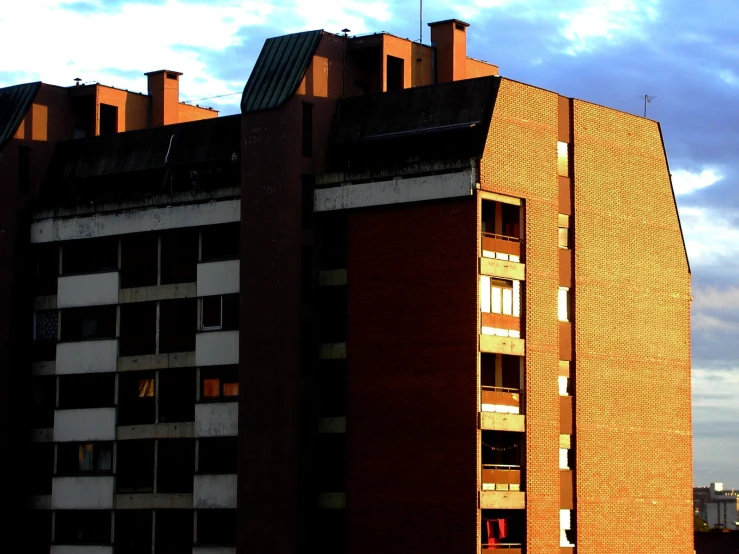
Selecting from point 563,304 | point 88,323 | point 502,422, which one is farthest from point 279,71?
point 502,422

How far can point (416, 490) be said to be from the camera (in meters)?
68.4

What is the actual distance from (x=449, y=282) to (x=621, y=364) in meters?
11.6

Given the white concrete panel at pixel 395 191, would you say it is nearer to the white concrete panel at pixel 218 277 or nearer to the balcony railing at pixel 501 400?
the white concrete panel at pixel 218 277

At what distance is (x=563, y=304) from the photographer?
74.0m

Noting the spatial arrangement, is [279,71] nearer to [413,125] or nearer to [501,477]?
[413,125]

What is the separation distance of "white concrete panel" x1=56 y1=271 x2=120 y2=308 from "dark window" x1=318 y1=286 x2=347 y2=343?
40.3 ft

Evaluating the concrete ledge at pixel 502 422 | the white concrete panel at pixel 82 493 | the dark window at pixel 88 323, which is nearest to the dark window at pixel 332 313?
the concrete ledge at pixel 502 422

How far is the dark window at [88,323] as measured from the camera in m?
80.4

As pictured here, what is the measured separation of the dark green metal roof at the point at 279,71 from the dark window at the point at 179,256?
7397 mm

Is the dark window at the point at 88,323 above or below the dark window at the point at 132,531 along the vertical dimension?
above

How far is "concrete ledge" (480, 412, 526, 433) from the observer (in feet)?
224

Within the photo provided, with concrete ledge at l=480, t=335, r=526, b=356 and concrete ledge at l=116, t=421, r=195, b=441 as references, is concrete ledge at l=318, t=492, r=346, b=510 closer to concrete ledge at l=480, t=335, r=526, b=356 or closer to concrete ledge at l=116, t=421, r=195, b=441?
concrete ledge at l=116, t=421, r=195, b=441

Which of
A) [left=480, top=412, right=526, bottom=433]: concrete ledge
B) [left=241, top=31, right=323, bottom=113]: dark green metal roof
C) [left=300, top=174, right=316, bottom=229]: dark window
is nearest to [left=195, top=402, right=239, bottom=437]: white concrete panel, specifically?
[left=300, top=174, right=316, bottom=229]: dark window

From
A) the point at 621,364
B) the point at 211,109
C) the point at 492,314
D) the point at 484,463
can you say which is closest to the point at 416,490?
the point at 484,463
